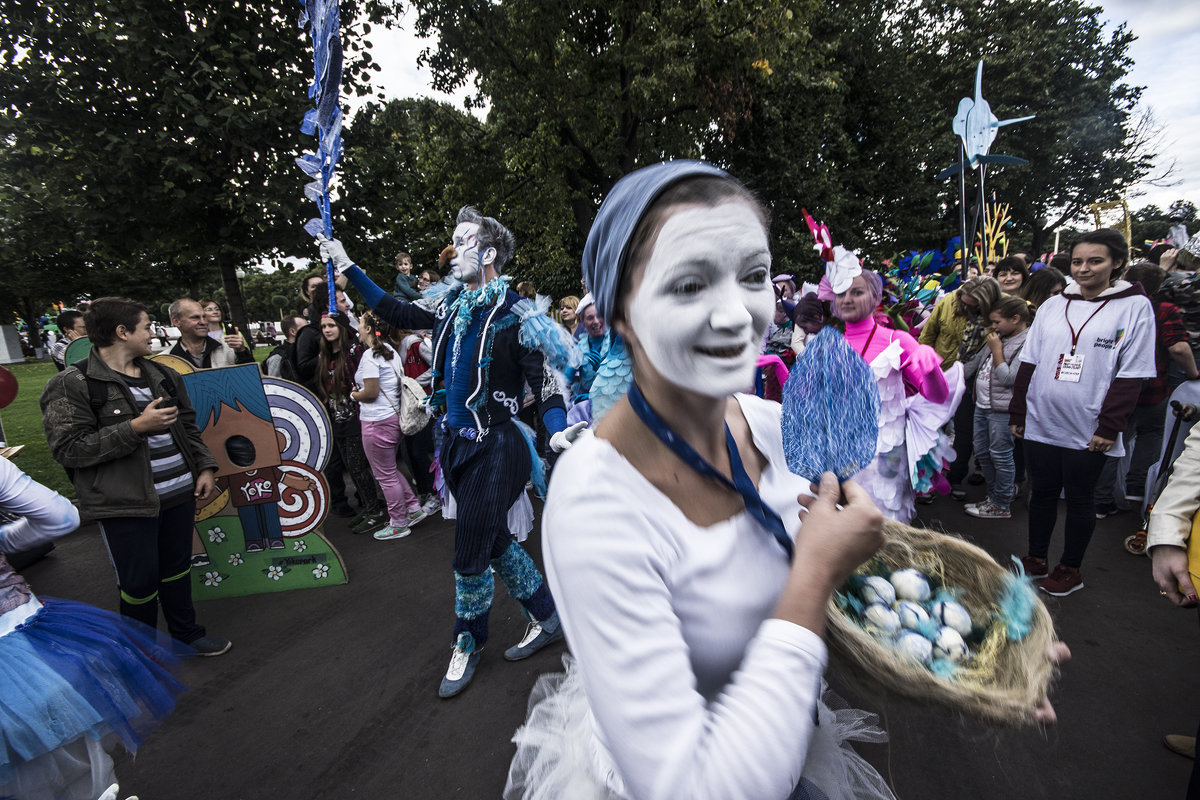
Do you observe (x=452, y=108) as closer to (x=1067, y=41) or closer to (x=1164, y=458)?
(x=1164, y=458)

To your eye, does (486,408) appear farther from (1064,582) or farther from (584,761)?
(1064,582)

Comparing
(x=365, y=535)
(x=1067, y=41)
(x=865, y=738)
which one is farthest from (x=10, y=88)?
(x=1067, y=41)

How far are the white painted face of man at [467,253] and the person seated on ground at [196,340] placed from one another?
2548 mm

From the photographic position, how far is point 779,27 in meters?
9.18

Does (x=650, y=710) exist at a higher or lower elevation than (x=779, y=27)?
lower

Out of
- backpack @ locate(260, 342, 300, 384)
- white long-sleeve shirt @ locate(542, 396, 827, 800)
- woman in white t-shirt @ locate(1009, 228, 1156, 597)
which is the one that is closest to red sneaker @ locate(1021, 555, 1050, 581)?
woman in white t-shirt @ locate(1009, 228, 1156, 597)

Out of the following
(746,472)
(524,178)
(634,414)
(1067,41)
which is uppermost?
(1067,41)

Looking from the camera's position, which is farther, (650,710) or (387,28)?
(387,28)

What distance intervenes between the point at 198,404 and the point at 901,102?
18.7 metres

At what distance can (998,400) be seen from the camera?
4.32 metres

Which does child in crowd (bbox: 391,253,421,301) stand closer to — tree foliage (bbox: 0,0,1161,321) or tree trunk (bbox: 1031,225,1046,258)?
tree foliage (bbox: 0,0,1161,321)

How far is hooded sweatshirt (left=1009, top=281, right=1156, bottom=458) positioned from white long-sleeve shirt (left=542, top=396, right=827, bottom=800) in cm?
321

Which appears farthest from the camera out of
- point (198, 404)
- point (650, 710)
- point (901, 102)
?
point (901, 102)

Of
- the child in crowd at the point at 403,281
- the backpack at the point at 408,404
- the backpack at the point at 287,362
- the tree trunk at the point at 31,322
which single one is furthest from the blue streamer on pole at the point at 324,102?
the tree trunk at the point at 31,322
